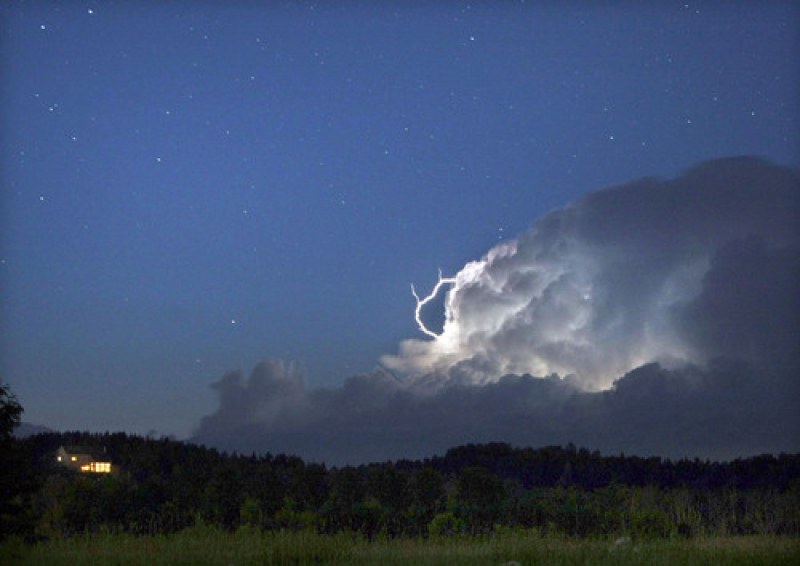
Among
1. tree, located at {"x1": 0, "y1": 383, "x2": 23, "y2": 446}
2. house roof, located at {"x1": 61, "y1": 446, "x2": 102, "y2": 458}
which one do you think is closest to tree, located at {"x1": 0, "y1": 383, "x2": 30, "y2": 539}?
tree, located at {"x1": 0, "y1": 383, "x2": 23, "y2": 446}

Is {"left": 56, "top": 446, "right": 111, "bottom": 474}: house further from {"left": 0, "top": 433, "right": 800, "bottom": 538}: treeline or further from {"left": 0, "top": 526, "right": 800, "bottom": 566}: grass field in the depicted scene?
{"left": 0, "top": 526, "right": 800, "bottom": 566}: grass field

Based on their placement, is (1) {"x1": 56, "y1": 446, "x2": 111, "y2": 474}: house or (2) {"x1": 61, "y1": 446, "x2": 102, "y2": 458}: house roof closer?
(1) {"x1": 56, "y1": 446, "x2": 111, "y2": 474}: house

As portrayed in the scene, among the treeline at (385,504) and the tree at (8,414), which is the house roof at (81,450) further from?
the tree at (8,414)

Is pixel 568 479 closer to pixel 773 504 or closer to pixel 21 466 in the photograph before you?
pixel 773 504

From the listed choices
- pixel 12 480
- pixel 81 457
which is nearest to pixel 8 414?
pixel 12 480

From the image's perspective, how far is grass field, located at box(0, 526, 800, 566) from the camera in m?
18.1

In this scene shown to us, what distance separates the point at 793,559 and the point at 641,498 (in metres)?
17.2

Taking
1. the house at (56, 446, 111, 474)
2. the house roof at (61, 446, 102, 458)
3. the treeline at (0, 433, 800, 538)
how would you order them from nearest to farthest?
the treeline at (0, 433, 800, 538), the house at (56, 446, 111, 474), the house roof at (61, 446, 102, 458)

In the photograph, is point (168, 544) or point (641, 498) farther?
point (641, 498)

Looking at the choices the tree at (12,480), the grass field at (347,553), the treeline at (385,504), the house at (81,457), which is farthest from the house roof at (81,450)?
Answer: the tree at (12,480)

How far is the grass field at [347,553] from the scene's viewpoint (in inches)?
714

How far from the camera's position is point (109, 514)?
29.9m

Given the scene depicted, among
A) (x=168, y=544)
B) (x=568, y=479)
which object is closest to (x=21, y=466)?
(x=168, y=544)

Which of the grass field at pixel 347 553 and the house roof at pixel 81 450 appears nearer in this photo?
the grass field at pixel 347 553
